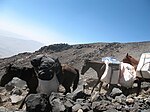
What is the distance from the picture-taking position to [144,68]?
9414 mm

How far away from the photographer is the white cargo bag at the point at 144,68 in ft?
30.8

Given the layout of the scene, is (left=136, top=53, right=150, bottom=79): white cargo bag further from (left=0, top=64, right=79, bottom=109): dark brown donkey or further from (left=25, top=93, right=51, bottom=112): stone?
(left=25, top=93, right=51, bottom=112): stone

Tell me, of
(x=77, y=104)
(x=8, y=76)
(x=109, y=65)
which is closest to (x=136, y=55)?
(x=109, y=65)

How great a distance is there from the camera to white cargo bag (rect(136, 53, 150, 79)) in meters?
9.39

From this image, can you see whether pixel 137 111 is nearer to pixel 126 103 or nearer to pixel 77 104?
pixel 126 103

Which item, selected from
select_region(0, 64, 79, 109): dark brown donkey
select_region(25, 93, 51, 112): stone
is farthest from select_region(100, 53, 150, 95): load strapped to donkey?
select_region(25, 93, 51, 112): stone

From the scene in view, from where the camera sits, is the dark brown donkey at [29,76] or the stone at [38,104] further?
the dark brown donkey at [29,76]

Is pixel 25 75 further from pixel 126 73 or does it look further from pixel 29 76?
pixel 126 73

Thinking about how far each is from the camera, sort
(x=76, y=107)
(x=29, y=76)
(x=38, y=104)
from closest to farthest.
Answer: (x=76, y=107) < (x=38, y=104) < (x=29, y=76)

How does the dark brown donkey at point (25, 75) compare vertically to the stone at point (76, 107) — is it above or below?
above

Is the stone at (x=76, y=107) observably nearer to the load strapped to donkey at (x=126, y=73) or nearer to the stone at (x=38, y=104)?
the stone at (x=38, y=104)

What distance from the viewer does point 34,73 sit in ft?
29.6

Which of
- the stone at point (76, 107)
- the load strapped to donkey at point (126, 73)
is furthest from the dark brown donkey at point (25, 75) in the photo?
the stone at point (76, 107)

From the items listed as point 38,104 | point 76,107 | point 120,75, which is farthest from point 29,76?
point 120,75
